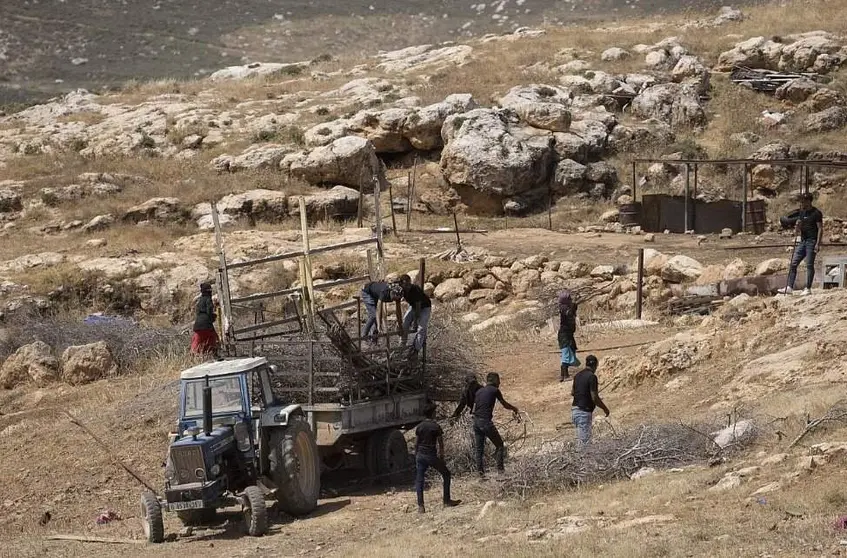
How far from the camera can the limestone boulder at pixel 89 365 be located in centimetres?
2264

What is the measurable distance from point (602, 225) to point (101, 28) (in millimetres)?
64902

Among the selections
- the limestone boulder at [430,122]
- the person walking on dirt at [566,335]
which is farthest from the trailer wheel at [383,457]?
the limestone boulder at [430,122]

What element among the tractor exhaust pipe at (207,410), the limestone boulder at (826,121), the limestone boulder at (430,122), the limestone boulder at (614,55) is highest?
the limestone boulder at (614,55)

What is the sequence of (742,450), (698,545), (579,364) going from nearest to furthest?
(698,545)
(742,450)
(579,364)

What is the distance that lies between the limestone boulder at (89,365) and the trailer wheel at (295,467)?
31.5 ft

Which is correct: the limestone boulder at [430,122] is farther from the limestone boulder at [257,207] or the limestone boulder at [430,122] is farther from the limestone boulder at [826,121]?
the limestone boulder at [826,121]

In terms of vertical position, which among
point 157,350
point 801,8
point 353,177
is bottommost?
point 157,350

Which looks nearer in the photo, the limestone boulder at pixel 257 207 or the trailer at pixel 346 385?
the trailer at pixel 346 385

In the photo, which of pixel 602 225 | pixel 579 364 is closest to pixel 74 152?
pixel 602 225

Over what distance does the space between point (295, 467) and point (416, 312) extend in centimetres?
348

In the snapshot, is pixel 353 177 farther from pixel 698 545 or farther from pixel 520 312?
pixel 698 545

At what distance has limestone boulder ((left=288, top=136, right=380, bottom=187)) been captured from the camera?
36.0 m

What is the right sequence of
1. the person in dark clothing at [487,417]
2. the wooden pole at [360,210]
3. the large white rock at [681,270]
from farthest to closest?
the wooden pole at [360,210], the large white rock at [681,270], the person in dark clothing at [487,417]

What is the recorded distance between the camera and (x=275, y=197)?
34.1 metres
